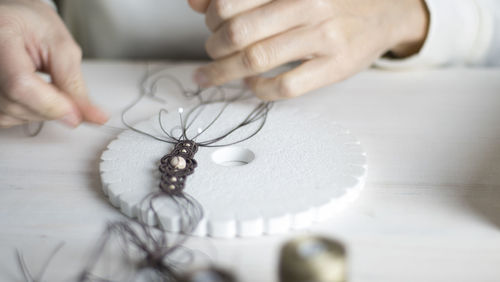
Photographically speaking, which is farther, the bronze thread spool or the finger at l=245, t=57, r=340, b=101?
the finger at l=245, t=57, r=340, b=101

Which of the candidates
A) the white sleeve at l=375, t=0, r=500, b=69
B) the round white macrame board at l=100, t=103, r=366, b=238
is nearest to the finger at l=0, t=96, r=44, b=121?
the round white macrame board at l=100, t=103, r=366, b=238

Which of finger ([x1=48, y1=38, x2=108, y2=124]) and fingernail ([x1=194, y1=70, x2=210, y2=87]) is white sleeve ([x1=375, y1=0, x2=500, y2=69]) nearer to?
fingernail ([x1=194, y1=70, x2=210, y2=87])

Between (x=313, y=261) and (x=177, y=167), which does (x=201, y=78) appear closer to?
(x=177, y=167)

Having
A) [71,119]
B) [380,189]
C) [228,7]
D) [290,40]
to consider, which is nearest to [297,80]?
[290,40]

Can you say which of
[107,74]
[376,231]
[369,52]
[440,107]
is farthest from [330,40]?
[107,74]

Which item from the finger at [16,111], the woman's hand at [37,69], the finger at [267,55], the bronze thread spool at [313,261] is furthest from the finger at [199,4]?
the bronze thread spool at [313,261]

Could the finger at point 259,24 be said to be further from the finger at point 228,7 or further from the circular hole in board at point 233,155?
A: the circular hole in board at point 233,155
